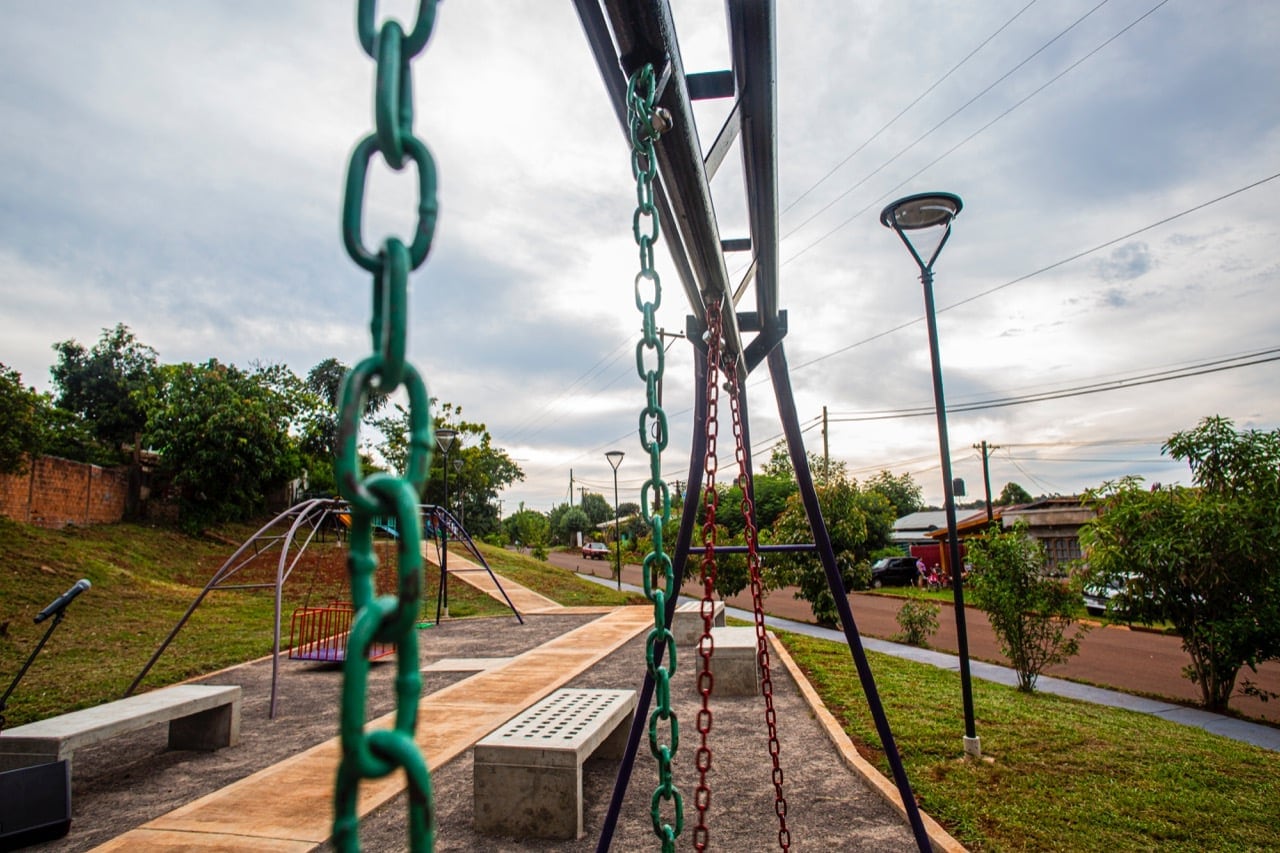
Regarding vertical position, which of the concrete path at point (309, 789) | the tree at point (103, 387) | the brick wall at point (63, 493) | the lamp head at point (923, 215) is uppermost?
the tree at point (103, 387)

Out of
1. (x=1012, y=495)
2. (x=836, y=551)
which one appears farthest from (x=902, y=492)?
(x=836, y=551)

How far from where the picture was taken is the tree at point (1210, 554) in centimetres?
735

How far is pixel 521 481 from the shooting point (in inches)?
2195

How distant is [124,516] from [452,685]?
62.3 feet

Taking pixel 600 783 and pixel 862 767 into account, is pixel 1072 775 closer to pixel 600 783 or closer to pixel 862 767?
pixel 862 767

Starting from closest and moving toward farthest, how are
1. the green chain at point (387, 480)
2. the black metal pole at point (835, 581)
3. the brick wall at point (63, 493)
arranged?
the green chain at point (387, 480)
the black metal pole at point (835, 581)
the brick wall at point (63, 493)

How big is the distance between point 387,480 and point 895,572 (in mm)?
31712

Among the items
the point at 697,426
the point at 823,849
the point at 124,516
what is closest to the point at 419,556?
the point at 697,426

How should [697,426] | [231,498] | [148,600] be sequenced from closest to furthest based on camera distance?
[697,426] → [148,600] → [231,498]

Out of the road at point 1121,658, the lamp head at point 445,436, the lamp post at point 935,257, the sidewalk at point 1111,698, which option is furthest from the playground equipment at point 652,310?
the lamp head at point 445,436

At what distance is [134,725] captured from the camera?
14.3 feet

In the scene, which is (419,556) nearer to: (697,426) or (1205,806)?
(697,426)

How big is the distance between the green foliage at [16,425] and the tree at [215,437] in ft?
22.2

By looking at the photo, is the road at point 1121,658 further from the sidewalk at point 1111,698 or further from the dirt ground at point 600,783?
the dirt ground at point 600,783
